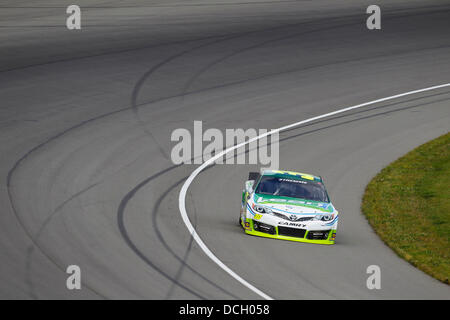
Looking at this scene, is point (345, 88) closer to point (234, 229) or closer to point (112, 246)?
point (234, 229)

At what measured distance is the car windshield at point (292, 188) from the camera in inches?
650

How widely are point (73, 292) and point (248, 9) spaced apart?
92.0 feet

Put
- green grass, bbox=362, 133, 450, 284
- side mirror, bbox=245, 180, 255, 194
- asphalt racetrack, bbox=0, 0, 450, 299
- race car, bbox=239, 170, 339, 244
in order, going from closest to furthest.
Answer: asphalt racetrack, bbox=0, 0, 450, 299 → race car, bbox=239, 170, 339, 244 → green grass, bbox=362, 133, 450, 284 → side mirror, bbox=245, 180, 255, 194

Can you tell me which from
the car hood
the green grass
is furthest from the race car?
the green grass

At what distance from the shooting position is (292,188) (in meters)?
16.8

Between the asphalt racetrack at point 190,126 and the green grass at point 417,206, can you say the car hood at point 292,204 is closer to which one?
the asphalt racetrack at point 190,126

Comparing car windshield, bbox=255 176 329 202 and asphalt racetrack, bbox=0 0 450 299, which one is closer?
asphalt racetrack, bbox=0 0 450 299

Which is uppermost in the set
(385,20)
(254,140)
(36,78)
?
(385,20)

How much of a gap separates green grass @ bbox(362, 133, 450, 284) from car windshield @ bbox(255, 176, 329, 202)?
1.73 metres

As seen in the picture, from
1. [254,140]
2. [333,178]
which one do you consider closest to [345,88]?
[254,140]

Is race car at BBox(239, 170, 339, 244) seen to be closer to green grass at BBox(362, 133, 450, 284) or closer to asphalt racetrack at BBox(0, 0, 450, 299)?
asphalt racetrack at BBox(0, 0, 450, 299)

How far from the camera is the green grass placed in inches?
635

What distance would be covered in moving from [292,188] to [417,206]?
14.3ft

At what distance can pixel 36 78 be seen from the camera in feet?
89.0
